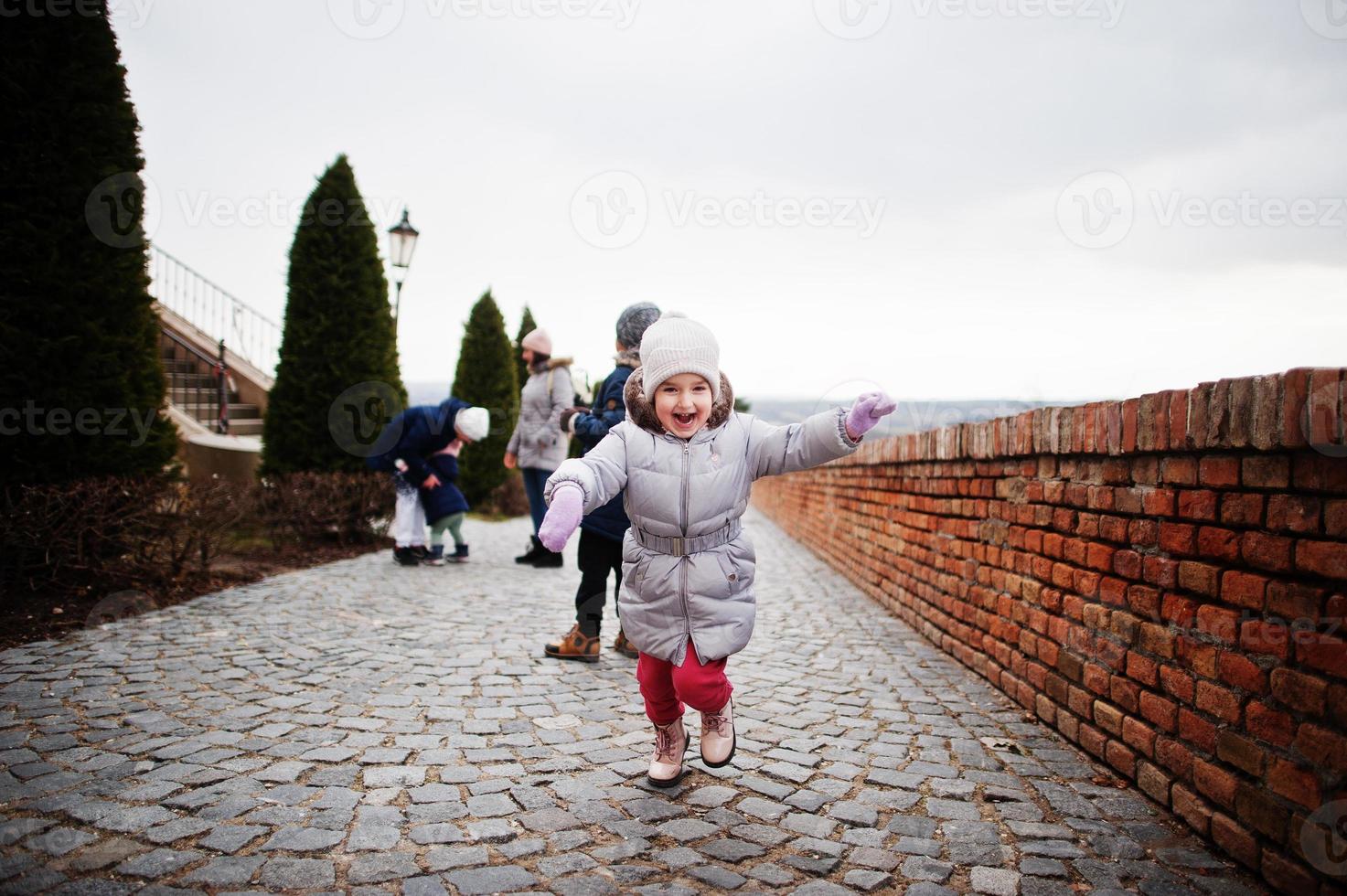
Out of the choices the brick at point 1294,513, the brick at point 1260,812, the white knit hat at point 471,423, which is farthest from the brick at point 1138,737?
the white knit hat at point 471,423

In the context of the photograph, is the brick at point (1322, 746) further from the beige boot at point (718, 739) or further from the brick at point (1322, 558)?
the beige boot at point (718, 739)

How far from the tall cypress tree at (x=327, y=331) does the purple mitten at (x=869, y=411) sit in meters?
8.79

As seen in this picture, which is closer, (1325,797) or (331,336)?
(1325,797)

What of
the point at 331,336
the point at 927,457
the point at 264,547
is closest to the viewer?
the point at 927,457

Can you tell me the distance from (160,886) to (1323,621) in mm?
3070

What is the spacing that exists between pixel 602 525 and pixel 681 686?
1866 millimetres

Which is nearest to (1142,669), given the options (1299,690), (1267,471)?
(1299,690)

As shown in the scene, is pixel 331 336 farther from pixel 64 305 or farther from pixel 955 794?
pixel 955 794

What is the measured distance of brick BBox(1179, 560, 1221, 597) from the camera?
2549mm

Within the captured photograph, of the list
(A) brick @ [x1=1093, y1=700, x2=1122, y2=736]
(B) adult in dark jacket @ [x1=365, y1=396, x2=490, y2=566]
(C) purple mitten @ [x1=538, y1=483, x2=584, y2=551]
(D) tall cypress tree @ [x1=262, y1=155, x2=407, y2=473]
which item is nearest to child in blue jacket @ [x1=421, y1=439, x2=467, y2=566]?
(B) adult in dark jacket @ [x1=365, y1=396, x2=490, y2=566]

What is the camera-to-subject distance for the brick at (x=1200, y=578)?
8.36 feet

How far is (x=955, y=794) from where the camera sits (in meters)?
2.94

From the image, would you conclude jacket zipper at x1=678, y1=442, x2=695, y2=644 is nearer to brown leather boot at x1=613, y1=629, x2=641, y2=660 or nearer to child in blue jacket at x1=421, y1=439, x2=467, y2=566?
brown leather boot at x1=613, y1=629, x2=641, y2=660

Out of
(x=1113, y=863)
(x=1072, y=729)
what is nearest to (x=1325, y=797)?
(x=1113, y=863)
